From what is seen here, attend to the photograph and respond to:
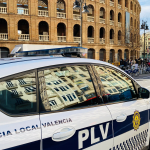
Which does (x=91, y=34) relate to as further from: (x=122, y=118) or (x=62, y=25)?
(x=122, y=118)

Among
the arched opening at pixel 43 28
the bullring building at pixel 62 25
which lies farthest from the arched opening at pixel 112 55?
the arched opening at pixel 43 28

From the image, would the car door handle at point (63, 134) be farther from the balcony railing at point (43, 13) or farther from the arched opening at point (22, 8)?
the balcony railing at point (43, 13)

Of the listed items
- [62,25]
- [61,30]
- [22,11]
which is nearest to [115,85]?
[22,11]

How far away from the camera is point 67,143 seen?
1739mm

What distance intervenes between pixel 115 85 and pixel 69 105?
3.63 ft

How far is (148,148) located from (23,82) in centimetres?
251

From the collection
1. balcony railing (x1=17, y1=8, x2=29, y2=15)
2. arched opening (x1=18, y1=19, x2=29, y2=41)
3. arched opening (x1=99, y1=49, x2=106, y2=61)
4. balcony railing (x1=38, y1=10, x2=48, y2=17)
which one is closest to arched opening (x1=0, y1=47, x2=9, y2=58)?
arched opening (x1=18, y1=19, x2=29, y2=41)

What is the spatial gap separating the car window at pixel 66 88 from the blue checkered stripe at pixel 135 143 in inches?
27.1

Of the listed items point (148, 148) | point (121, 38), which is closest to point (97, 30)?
point (121, 38)

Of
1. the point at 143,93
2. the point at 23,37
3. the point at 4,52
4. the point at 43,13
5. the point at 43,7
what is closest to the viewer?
the point at 143,93

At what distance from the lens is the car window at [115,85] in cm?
257

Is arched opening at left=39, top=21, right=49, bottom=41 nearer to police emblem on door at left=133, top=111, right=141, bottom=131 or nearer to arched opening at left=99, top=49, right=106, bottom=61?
arched opening at left=99, top=49, right=106, bottom=61

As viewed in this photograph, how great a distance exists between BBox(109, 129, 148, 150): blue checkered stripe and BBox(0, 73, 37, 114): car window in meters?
1.24

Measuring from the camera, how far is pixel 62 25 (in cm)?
2738
